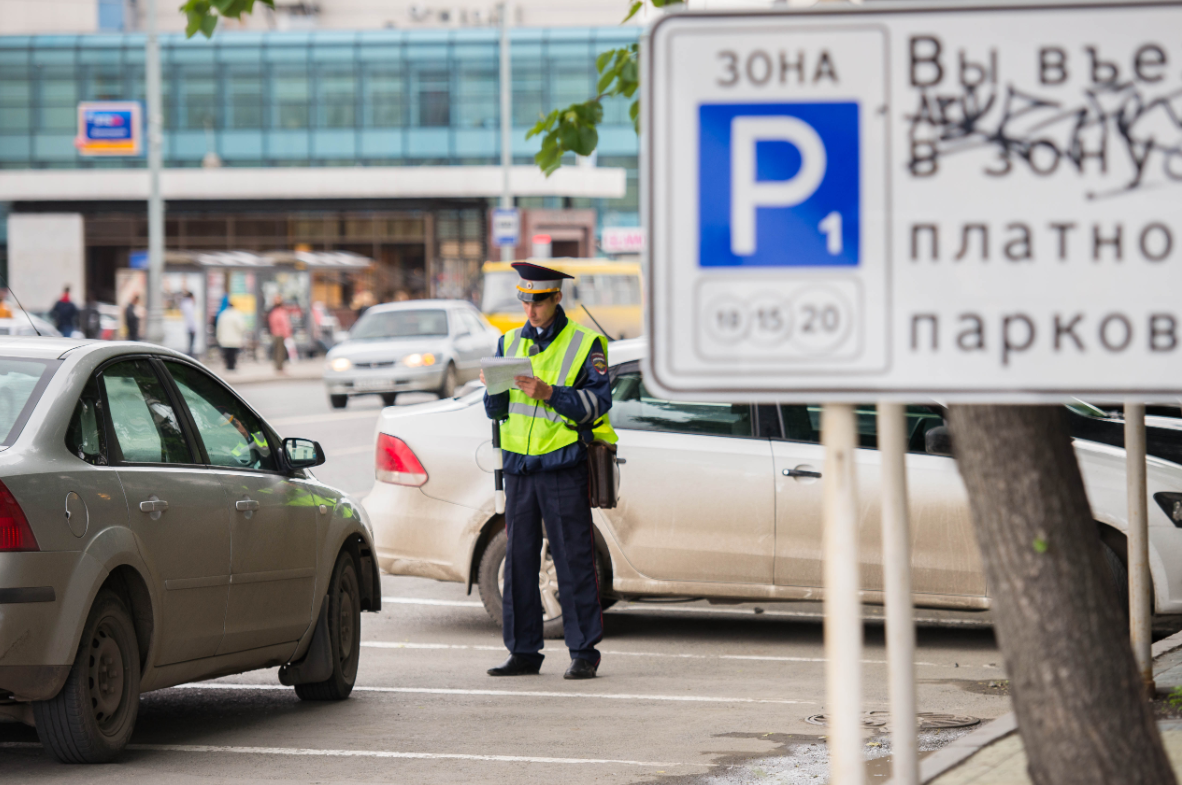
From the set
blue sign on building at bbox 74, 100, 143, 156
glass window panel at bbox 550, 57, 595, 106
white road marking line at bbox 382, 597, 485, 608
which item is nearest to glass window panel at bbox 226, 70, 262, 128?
glass window panel at bbox 550, 57, 595, 106

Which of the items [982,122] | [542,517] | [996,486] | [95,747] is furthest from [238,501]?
[982,122]

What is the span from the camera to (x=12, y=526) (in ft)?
17.3

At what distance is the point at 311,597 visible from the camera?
7176 mm

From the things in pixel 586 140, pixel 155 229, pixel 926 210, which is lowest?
pixel 926 210

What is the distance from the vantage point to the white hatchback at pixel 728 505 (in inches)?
324

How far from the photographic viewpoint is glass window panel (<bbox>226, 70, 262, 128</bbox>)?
196 feet

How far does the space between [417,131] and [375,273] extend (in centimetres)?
591

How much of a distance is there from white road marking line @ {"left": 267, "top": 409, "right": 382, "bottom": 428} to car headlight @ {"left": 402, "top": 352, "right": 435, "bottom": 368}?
3.03 feet

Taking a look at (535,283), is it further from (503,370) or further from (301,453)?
(301,453)

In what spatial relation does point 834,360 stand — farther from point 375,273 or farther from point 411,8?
point 411,8

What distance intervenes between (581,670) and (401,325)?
62.1 feet

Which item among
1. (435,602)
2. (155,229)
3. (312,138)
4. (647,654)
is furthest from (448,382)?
(312,138)

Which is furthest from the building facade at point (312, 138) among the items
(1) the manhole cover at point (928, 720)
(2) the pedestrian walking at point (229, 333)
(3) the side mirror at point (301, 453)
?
(1) the manhole cover at point (928, 720)

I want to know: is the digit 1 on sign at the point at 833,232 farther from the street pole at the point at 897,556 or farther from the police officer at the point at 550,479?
the police officer at the point at 550,479
